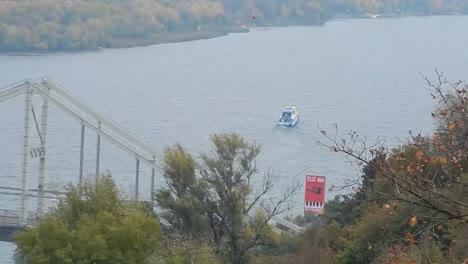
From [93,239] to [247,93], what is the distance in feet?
37.9

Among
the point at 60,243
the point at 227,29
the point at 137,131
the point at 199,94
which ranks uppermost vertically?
the point at 227,29

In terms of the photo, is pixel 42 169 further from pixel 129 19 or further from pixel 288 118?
pixel 129 19

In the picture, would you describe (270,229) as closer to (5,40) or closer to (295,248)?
(295,248)

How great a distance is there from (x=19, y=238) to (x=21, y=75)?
1130cm

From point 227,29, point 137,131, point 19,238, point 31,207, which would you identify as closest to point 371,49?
point 227,29

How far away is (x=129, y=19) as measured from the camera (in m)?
21.4

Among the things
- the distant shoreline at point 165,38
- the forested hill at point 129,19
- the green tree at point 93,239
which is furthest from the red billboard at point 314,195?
the distant shoreline at point 165,38

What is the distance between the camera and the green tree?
420cm

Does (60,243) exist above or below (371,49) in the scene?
below

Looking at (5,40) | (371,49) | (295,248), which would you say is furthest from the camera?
(371,49)

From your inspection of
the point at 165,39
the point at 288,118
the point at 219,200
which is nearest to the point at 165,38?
the point at 165,39

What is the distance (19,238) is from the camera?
14.4 feet

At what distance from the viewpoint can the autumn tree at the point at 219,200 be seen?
18.1 feet

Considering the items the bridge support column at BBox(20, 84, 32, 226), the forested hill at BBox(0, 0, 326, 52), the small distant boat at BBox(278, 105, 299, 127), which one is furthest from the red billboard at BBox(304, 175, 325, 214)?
the forested hill at BBox(0, 0, 326, 52)
